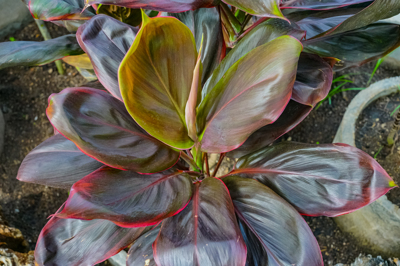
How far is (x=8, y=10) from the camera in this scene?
161 cm

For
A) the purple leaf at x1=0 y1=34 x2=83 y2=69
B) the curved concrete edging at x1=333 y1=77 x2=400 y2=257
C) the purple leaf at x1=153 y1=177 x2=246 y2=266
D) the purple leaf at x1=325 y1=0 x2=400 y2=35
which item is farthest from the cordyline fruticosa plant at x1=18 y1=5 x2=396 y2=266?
the curved concrete edging at x1=333 y1=77 x2=400 y2=257

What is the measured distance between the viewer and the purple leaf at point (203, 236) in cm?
47

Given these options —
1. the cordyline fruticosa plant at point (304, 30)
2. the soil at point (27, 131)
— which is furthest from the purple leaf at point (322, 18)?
the soil at point (27, 131)

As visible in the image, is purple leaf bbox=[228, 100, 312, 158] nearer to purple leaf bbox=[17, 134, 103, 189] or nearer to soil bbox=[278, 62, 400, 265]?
purple leaf bbox=[17, 134, 103, 189]

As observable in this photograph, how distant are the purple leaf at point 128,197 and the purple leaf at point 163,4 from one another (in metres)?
0.30

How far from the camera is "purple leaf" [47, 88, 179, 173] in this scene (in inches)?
19.7

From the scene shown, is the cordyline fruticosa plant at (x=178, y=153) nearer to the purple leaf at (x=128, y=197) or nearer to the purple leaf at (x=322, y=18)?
the purple leaf at (x=128, y=197)

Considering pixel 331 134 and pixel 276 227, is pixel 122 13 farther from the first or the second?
pixel 331 134

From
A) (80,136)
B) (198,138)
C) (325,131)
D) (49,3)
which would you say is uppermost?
(49,3)

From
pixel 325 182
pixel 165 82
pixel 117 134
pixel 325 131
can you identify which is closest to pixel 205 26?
pixel 165 82

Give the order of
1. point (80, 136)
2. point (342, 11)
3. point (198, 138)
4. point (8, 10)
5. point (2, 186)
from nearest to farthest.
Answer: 1. point (80, 136)
2. point (198, 138)
3. point (342, 11)
4. point (2, 186)
5. point (8, 10)

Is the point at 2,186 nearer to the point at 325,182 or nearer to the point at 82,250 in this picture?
the point at 82,250

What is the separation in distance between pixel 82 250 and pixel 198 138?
33 centimetres

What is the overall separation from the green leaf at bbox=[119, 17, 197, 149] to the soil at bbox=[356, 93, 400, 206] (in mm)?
752
